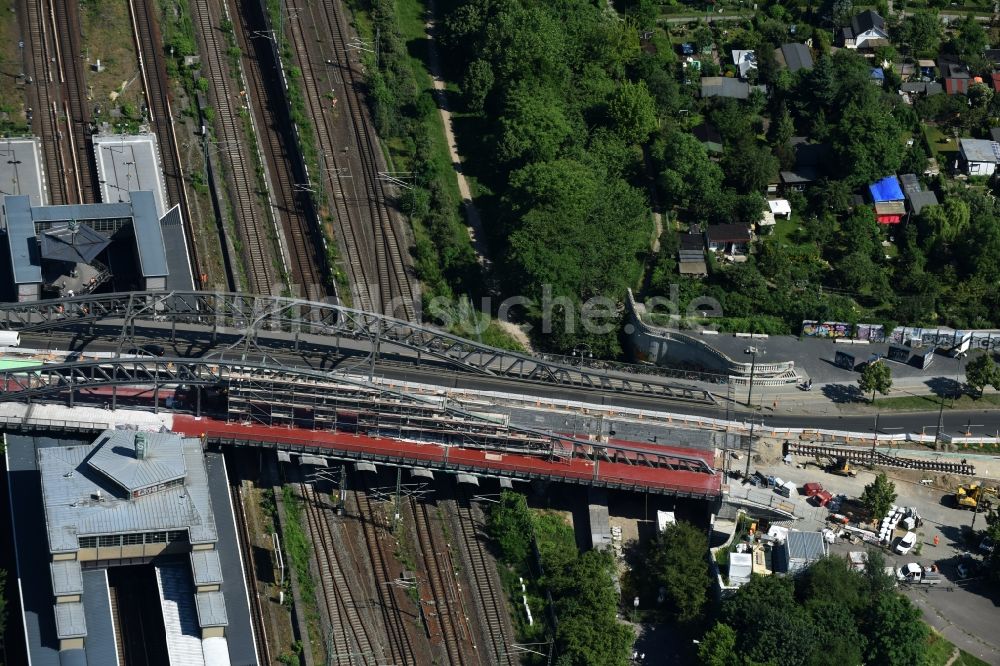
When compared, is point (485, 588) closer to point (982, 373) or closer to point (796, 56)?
point (982, 373)

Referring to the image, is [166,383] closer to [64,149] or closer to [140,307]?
[140,307]

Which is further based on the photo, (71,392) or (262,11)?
(262,11)

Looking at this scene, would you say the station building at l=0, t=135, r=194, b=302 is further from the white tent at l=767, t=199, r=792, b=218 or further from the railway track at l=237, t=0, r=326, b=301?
the white tent at l=767, t=199, r=792, b=218

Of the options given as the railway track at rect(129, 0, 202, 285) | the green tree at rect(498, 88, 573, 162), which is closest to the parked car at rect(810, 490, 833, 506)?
the green tree at rect(498, 88, 573, 162)

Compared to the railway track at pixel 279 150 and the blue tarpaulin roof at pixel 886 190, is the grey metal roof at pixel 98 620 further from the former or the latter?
the blue tarpaulin roof at pixel 886 190

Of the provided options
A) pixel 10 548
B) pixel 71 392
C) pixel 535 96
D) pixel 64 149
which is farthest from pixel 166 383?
pixel 535 96

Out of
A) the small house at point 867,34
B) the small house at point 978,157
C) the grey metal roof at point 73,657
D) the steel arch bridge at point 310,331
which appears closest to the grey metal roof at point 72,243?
the steel arch bridge at point 310,331

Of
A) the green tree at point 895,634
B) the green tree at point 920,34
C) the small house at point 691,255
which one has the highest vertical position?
the green tree at point 920,34

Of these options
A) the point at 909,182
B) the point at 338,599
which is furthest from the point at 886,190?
the point at 338,599
